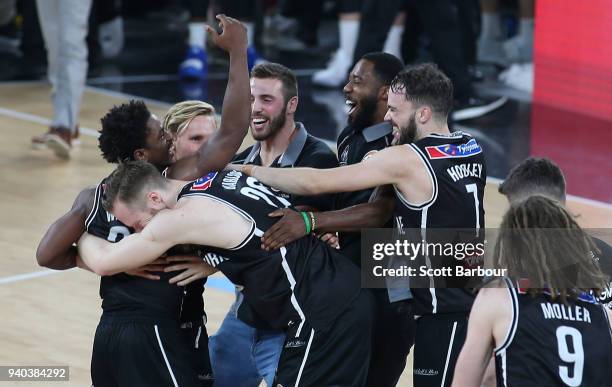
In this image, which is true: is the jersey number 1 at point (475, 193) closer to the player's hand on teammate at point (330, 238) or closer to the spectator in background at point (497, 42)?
the player's hand on teammate at point (330, 238)

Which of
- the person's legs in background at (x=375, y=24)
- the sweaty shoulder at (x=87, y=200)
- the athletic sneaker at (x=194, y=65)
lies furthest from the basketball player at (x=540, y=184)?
the athletic sneaker at (x=194, y=65)

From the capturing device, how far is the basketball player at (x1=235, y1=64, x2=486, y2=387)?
4.28 metres

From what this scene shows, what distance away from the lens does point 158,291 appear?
434 cm

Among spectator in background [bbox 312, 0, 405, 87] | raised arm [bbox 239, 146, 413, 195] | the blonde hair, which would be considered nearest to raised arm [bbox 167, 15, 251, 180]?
raised arm [bbox 239, 146, 413, 195]

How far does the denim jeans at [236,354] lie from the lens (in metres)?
4.57

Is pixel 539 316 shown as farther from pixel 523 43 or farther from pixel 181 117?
pixel 523 43

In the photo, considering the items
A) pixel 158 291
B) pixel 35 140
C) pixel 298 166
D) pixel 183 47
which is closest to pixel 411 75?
pixel 298 166

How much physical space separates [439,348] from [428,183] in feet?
1.94

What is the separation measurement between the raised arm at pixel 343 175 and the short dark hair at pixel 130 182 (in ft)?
1.36

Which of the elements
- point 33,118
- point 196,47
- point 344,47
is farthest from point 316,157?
point 196,47

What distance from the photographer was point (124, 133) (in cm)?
459

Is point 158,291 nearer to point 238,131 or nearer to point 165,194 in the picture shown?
point 165,194

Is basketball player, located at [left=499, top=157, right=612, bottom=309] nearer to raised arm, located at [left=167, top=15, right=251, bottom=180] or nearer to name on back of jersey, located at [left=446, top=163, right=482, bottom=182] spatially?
name on back of jersey, located at [left=446, top=163, right=482, bottom=182]

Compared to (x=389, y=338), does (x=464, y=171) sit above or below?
above
